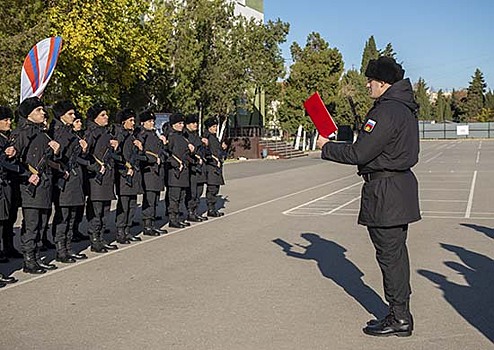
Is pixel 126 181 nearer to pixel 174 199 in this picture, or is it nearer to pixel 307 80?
pixel 174 199

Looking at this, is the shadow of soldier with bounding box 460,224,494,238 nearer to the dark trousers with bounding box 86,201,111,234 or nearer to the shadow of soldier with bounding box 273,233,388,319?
the shadow of soldier with bounding box 273,233,388,319

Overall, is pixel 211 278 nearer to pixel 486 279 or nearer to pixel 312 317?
pixel 312 317

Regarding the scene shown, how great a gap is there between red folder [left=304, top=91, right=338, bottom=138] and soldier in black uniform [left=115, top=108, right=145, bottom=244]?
5155 millimetres

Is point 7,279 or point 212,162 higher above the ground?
point 212,162

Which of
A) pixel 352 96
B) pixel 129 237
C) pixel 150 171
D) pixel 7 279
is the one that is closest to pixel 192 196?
pixel 150 171

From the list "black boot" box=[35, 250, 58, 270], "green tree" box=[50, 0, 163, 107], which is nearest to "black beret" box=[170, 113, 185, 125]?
"black boot" box=[35, 250, 58, 270]

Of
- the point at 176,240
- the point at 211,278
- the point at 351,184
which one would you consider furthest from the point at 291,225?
the point at 351,184

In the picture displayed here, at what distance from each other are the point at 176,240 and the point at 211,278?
303cm

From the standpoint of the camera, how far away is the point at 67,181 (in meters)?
9.23

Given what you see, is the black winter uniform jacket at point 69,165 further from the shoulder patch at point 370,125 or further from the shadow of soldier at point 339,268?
the shoulder patch at point 370,125

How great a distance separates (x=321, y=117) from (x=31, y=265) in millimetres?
4342

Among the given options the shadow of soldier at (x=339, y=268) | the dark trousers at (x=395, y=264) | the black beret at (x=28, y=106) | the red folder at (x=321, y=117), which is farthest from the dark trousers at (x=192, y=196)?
the dark trousers at (x=395, y=264)

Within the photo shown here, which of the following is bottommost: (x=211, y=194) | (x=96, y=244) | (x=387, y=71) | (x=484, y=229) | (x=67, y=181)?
(x=484, y=229)

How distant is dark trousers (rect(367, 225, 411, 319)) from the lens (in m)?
5.82
